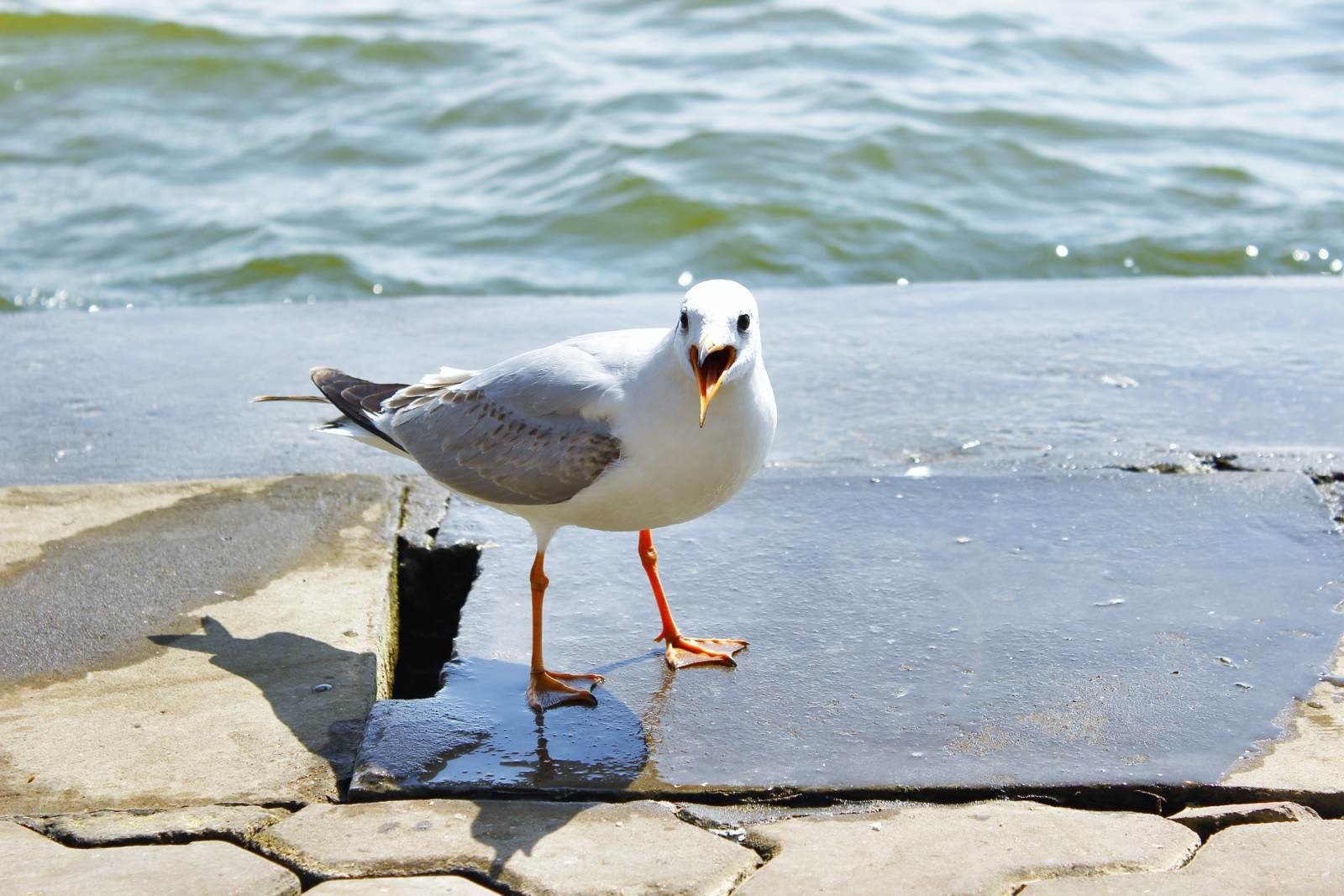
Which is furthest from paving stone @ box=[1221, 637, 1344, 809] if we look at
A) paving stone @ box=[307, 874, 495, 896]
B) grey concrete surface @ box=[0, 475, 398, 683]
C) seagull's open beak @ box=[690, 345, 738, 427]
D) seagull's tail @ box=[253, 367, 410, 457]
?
grey concrete surface @ box=[0, 475, 398, 683]

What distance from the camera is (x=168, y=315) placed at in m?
6.93

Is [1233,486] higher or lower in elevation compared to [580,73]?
lower

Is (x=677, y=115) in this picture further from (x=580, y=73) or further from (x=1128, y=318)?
(x=1128, y=318)

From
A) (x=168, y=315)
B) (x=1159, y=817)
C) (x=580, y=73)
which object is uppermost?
(x=580, y=73)

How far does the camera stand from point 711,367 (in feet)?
10.8

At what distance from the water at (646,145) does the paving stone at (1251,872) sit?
6933 millimetres

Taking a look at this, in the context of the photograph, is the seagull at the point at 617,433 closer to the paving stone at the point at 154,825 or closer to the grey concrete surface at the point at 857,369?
the paving stone at the point at 154,825

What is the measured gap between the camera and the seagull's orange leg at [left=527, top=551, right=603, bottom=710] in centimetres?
354

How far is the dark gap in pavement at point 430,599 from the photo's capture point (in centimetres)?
429

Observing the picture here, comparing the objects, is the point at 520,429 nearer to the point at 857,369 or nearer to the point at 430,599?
the point at 430,599

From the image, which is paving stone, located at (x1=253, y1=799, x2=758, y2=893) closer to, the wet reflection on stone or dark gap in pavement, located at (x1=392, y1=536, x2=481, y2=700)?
the wet reflection on stone

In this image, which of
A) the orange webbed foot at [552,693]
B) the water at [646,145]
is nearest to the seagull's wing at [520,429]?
the orange webbed foot at [552,693]

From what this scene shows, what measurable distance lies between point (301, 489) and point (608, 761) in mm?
1909

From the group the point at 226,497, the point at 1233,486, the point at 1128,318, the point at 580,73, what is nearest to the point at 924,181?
the point at 580,73
